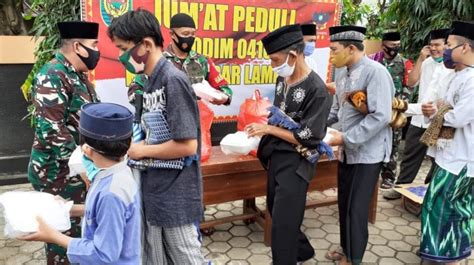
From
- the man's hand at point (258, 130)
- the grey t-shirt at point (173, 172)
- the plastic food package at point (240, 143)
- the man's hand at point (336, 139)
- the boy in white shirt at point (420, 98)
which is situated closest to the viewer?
the grey t-shirt at point (173, 172)

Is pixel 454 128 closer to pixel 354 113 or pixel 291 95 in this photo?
pixel 354 113

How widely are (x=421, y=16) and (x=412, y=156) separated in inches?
97.4

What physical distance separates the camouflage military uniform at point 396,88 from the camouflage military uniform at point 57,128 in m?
3.46

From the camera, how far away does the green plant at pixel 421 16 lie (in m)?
5.54

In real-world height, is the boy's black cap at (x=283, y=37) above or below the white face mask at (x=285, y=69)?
above

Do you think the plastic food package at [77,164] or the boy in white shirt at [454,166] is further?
the boy in white shirt at [454,166]

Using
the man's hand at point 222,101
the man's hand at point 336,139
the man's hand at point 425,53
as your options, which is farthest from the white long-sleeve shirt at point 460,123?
the man's hand at point 425,53

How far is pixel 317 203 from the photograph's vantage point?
3.93 meters

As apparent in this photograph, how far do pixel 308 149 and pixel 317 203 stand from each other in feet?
4.95

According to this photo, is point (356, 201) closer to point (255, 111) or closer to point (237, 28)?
point (255, 111)

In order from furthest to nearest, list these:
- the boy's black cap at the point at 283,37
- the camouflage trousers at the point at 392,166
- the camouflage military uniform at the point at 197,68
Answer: the camouflage trousers at the point at 392,166
the camouflage military uniform at the point at 197,68
the boy's black cap at the point at 283,37

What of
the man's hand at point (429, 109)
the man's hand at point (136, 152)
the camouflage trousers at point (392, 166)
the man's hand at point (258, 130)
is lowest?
the camouflage trousers at point (392, 166)

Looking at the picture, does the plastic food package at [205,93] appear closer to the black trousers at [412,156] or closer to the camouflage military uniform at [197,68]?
the camouflage military uniform at [197,68]

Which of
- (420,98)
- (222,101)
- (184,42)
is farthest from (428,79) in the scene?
(184,42)
